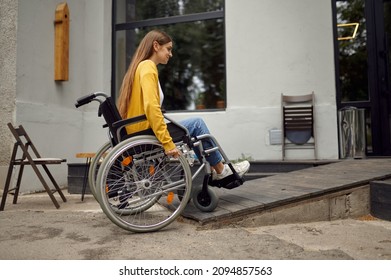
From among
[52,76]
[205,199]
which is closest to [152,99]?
[205,199]

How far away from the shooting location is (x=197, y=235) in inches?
74.2

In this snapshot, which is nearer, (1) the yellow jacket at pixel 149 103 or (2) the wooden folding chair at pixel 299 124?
(1) the yellow jacket at pixel 149 103

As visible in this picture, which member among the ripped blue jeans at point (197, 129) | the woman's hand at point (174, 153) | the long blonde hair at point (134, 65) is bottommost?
the woman's hand at point (174, 153)

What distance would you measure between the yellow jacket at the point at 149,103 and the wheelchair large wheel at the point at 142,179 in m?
0.07

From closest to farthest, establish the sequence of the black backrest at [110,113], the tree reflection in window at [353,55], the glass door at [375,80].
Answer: the black backrest at [110,113] < the glass door at [375,80] < the tree reflection in window at [353,55]

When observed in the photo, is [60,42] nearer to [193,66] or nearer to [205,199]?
[205,199]

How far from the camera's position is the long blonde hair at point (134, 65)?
2062 mm

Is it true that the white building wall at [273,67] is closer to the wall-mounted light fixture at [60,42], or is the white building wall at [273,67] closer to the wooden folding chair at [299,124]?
the wooden folding chair at [299,124]

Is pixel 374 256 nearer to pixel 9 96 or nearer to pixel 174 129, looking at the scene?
pixel 174 129

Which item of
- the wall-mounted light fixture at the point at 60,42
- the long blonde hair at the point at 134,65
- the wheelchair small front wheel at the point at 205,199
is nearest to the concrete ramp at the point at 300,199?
the wheelchair small front wheel at the point at 205,199

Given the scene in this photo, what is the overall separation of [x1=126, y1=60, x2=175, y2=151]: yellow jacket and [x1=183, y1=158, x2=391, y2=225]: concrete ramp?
547 mm

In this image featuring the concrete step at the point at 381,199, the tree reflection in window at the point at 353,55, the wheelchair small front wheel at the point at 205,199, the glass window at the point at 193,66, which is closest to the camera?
the wheelchair small front wheel at the point at 205,199

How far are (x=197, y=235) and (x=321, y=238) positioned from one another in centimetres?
66

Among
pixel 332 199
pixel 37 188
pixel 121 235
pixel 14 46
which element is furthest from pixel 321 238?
pixel 14 46
